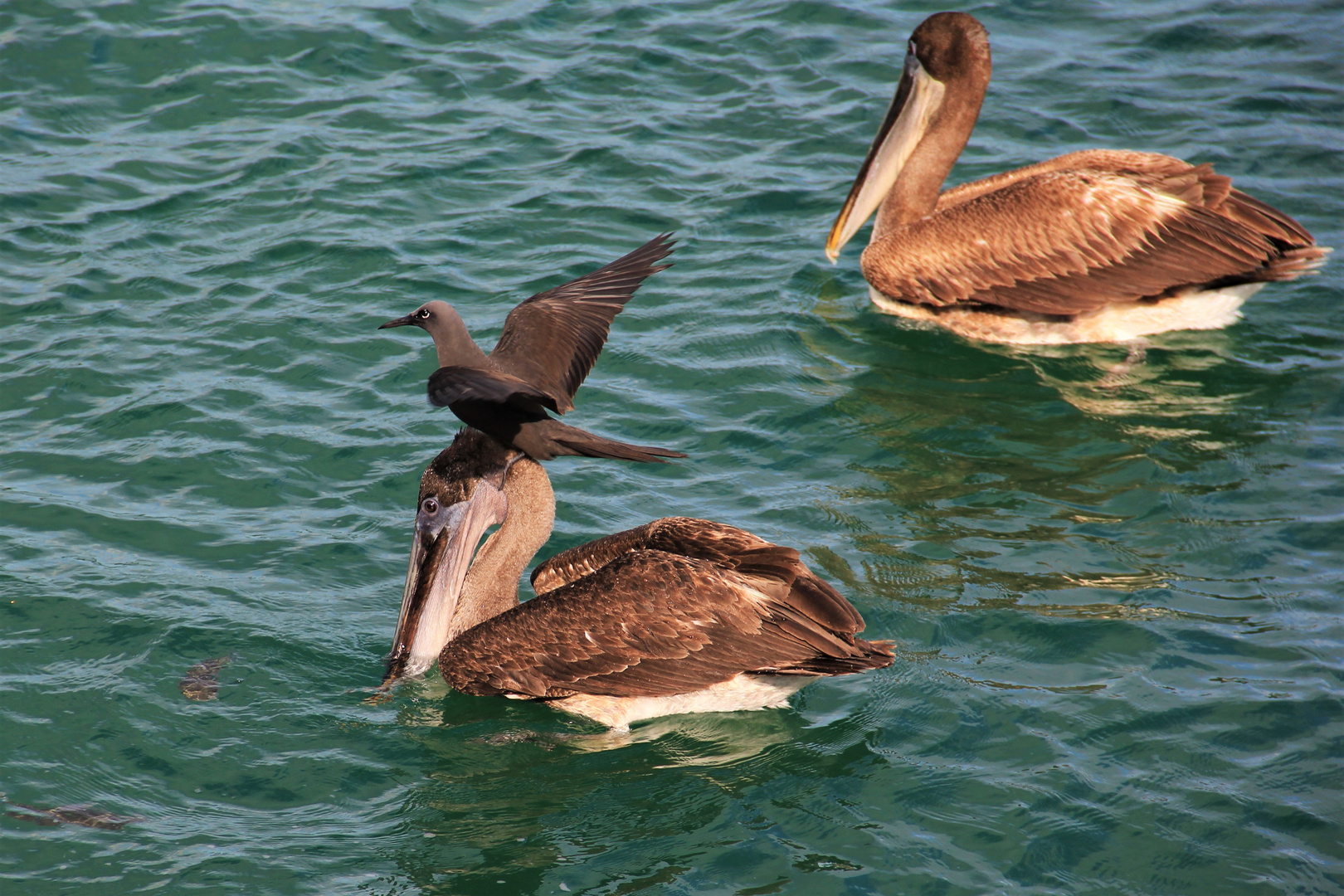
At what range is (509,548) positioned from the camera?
5645mm

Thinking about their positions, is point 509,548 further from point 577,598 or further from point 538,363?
point 538,363

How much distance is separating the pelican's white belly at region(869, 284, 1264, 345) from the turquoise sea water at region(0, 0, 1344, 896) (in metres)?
0.13

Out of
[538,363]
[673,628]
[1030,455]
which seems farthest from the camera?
[1030,455]

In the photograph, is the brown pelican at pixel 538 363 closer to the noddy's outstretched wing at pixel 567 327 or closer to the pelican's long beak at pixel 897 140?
the noddy's outstretched wing at pixel 567 327

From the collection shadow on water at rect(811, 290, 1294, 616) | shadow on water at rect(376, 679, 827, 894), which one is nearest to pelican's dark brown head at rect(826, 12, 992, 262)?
shadow on water at rect(811, 290, 1294, 616)

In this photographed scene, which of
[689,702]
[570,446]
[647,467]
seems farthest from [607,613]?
[647,467]

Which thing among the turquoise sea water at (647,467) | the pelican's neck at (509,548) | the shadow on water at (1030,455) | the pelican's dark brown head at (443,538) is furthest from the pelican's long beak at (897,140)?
the pelican's dark brown head at (443,538)

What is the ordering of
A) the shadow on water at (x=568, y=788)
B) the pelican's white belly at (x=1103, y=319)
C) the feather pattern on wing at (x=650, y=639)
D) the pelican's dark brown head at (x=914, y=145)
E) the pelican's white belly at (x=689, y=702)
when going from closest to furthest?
the shadow on water at (x=568, y=788), the feather pattern on wing at (x=650, y=639), the pelican's white belly at (x=689, y=702), the pelican's white belly at (x=1103, y=319), the pelican's dark brown head at (x=914, y=145)

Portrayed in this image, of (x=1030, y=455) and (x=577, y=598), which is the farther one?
(x=1030, y=455)

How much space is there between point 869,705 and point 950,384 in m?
2.90

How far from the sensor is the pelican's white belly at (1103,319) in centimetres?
771

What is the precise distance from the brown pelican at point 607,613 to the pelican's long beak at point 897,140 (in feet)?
11.7

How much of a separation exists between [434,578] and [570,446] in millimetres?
886

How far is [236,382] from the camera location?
23.6 ft
